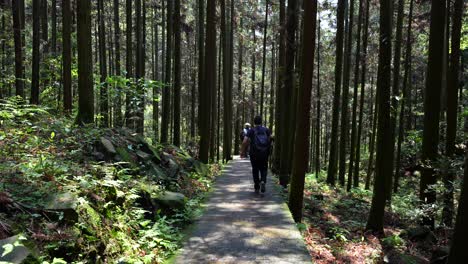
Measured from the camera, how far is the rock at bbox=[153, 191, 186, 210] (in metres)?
7.39

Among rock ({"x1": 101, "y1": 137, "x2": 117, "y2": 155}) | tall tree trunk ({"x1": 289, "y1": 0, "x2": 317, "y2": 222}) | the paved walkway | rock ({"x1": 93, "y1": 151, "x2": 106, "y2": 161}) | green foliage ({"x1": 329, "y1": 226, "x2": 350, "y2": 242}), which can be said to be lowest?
green foliage ({"x1": 329, "y1": 226, "x2": 350, "y2": 242})

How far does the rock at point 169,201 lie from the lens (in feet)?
24.3

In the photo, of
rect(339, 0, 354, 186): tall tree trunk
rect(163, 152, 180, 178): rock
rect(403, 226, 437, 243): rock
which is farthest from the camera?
rect(339, 0, 354, 186): tall tree trunk

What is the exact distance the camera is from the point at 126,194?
20.3 ft

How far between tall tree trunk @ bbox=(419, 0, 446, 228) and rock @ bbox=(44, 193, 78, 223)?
8251 millimetres

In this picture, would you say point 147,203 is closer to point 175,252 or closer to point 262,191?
point 175,252

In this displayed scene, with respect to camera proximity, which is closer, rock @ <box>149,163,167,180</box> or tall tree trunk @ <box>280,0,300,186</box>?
rock @ <box>149,163,167,180</box>

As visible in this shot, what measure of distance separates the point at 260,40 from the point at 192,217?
30.5 m

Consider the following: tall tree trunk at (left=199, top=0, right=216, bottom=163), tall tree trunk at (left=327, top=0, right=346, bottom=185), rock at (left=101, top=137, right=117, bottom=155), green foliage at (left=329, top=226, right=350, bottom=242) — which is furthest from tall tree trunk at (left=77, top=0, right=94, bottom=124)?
tall tree trunk at (left=327, top=0, right=346, bottom=185)

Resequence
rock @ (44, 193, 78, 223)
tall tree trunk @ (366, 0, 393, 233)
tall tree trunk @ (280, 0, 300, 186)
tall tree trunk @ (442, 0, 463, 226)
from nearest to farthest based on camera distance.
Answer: rock @ (44, 193, 78, 223), tall tree trunk @ (366, 0, 393, 233), tall tree trunk @ (442, 0, 463, 226), tall tree trunk @ (280, 0, 300, 186)

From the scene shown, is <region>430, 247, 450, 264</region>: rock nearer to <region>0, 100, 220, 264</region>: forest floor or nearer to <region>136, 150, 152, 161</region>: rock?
<region>0, 100, 220, 264</region>: forest floor

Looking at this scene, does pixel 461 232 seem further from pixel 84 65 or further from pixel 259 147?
pixel 84 65

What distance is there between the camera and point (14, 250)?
11.6ft

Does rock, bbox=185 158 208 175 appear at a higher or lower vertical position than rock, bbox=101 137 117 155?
lower
